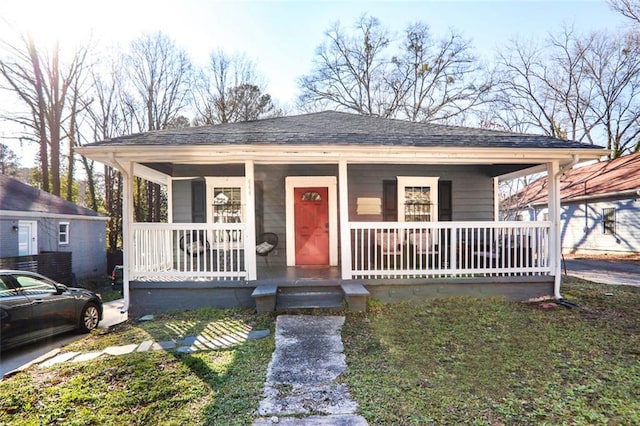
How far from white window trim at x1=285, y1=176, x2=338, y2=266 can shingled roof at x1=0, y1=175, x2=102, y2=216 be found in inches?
373

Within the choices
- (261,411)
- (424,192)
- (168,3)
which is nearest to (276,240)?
(424,192)

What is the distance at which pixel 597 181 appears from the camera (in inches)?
662

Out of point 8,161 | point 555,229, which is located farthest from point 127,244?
point 8,161

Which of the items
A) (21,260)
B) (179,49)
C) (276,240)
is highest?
(179,49)

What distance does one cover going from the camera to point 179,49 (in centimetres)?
1992

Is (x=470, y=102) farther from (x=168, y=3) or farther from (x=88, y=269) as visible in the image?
(x=88, y=269)

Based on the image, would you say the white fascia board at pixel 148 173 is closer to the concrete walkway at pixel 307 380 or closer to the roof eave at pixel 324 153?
the roof eave at pixel 324 153

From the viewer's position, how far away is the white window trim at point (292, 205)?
7.71 metres

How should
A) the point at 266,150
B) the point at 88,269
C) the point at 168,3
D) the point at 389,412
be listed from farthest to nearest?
1. the point at 88,269
2. the point at 168,3
3. the point at 266,150
4. the point at 389,412

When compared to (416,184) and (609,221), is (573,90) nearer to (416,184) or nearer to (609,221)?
(609,221)

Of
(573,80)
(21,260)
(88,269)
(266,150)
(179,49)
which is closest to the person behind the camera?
(266,150)

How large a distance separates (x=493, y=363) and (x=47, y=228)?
47.5 feet

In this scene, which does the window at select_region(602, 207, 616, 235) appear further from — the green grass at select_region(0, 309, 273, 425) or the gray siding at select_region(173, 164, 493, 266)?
the green grass at select_region(0, 309, 273, 425)

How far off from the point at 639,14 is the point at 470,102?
9.05m
